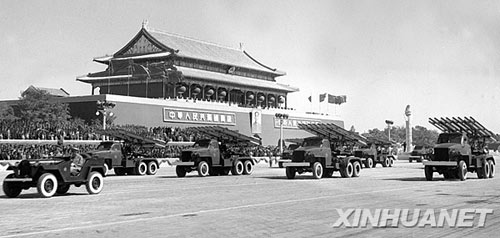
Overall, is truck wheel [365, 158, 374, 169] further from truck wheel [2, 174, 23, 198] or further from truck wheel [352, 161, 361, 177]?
truck wheel [2, 174, 23, 198]

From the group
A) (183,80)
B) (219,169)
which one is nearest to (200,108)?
(183,80)

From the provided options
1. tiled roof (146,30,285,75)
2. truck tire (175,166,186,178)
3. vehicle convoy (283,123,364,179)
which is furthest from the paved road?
tiled roof (146,30,285,75)

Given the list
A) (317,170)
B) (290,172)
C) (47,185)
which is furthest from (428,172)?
(47,185)

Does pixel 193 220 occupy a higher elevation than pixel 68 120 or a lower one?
lower

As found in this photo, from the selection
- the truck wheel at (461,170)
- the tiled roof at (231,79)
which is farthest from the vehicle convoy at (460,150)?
the tiled roof at (231,79)

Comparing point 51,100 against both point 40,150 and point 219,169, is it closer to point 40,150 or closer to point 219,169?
point 40,150

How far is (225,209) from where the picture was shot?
1409 centimetres

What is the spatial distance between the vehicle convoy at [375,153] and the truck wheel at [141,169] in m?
14.7

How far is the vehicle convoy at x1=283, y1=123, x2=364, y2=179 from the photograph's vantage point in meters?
26.5

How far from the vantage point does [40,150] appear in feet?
142

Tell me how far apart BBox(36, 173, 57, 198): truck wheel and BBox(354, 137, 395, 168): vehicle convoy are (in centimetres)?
2598

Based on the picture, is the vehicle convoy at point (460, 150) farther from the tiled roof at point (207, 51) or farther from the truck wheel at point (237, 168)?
the tiled roof at point (207, 51)

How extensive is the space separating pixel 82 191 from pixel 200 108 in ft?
167

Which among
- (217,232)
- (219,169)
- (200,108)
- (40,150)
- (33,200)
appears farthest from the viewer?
(200,108)
